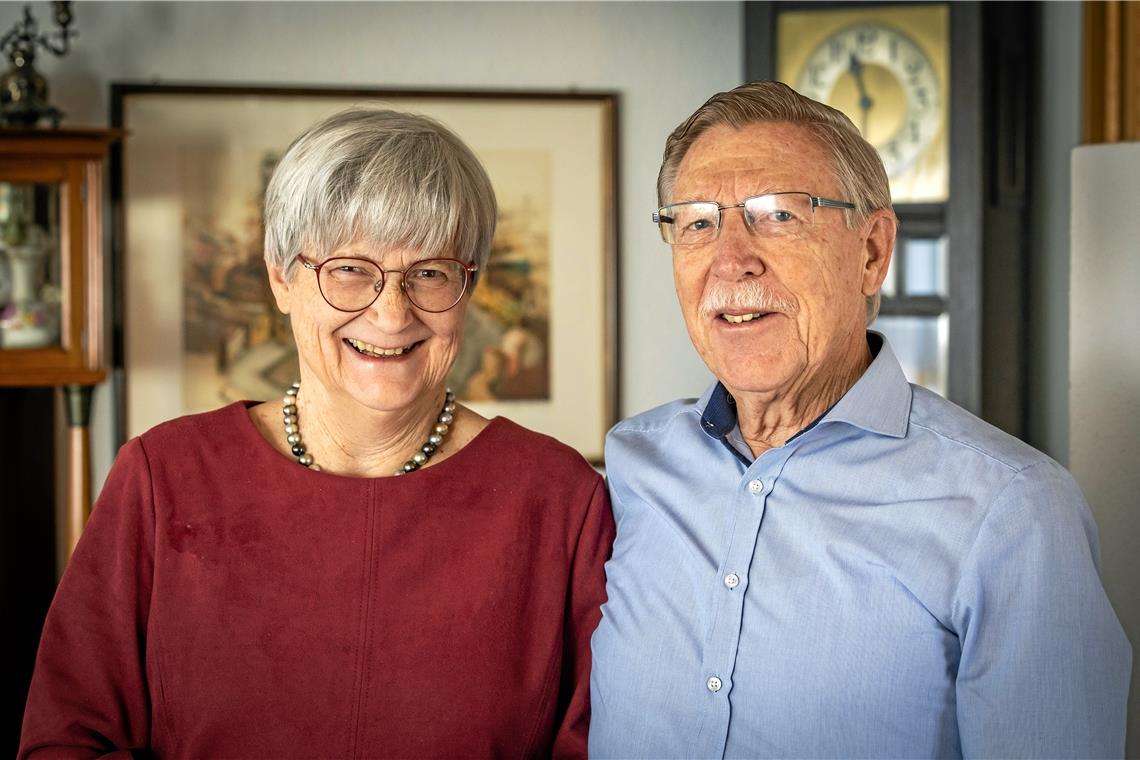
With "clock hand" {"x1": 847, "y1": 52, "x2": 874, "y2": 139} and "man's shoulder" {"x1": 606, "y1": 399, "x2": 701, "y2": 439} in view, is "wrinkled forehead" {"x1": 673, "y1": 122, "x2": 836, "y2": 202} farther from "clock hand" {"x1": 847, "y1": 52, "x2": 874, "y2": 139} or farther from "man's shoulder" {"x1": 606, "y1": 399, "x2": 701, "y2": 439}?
"clock hand" {"x1": 847, "y1": 52, "x2": 874, "y2": 139}

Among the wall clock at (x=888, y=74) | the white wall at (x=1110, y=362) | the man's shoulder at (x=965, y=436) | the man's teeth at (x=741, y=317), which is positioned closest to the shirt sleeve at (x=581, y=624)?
the man's teeth at (x=741, y=317)

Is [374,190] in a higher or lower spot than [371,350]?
higher

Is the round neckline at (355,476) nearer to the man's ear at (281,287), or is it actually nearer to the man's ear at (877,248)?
the man's ear at (281,287)

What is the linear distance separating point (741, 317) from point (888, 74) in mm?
1553

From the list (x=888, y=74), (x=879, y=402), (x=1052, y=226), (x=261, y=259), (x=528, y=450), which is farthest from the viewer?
(x=261, y=259)

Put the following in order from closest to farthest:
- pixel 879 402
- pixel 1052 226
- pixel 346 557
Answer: pixel 879 402 → pixel 346 557 → pixel 1052 226

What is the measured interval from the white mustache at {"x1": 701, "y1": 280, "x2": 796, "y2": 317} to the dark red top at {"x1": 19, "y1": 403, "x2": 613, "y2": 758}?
0.37 meters

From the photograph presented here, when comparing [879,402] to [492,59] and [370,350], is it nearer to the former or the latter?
[370,350]

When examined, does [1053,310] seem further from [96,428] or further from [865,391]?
[96,428]

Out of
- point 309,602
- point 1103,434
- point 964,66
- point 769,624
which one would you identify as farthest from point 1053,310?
point 309,602

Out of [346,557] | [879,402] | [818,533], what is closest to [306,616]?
[346,557]

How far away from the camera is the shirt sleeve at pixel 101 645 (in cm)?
139

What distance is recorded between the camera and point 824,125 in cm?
140

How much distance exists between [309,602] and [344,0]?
2138 millimetres
